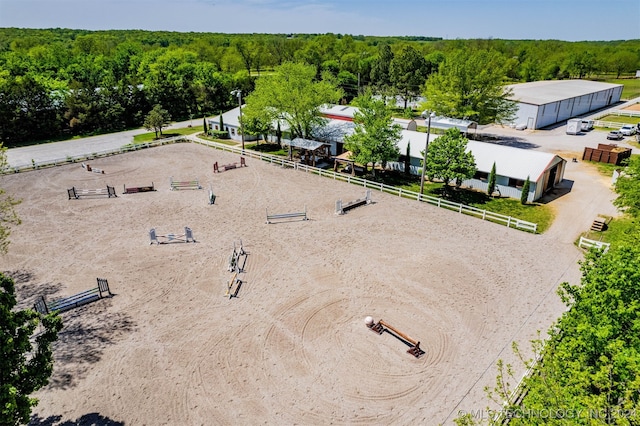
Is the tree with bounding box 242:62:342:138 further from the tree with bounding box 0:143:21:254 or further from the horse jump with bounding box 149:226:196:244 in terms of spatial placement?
the tree with bounding box 0:143:21:254

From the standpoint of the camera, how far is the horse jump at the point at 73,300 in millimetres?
18188

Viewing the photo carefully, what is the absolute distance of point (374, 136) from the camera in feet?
112

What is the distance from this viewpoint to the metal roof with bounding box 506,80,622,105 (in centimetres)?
5494

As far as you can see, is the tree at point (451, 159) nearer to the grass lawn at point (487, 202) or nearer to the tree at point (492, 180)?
the tree at point (492, 180)

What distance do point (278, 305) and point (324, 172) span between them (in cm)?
1952

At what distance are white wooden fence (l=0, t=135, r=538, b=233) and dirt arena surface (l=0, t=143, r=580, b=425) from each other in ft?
2.89

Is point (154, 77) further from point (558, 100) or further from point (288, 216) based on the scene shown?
point (558, 100)

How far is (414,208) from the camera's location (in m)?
30.0

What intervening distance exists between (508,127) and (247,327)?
49765 mm

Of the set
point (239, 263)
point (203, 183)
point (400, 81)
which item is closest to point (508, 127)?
point (400, 81)

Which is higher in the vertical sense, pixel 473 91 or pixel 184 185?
pixel 473 91

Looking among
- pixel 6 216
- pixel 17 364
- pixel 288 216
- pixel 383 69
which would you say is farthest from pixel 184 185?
pixel 383 69

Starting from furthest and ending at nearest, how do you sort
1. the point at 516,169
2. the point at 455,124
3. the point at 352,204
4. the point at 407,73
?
the point at 407,73, the point at 455,124, the point at 516,169, the point at 352,204

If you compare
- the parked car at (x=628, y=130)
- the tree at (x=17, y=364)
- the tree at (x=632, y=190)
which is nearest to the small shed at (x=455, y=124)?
the parked car at (x=628, y=130)
